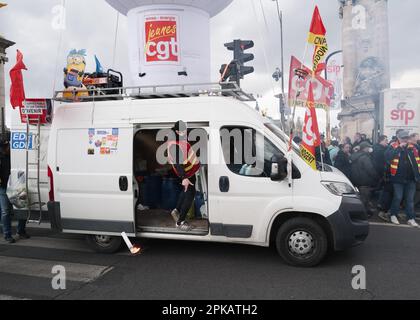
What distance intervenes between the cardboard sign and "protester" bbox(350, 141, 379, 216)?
21.2 ft

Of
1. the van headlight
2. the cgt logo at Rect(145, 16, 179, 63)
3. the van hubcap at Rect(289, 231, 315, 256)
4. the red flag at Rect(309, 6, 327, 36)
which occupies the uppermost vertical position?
the cgt logo at Rect(145, 16, 179, 63)

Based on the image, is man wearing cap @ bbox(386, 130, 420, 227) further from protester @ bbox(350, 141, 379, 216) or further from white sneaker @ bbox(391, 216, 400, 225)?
protester @ bbox(350, 141, 379, 216)

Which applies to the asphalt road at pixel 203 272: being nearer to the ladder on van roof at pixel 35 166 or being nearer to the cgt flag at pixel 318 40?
the ladder on van roof at pixel 35 166

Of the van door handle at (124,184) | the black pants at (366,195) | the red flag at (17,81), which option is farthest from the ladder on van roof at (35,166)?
the black pants at (366,195)

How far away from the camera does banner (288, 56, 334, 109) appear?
5.74m

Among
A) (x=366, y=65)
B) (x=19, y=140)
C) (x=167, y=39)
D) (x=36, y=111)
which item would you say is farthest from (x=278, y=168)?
(x=366, y=65)

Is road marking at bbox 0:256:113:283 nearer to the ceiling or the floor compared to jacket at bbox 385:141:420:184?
nearer to the floor

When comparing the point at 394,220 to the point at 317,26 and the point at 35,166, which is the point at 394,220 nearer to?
the point at 317,26

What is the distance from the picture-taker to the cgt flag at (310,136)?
5.28 meters

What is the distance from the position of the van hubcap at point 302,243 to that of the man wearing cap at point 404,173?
11.7 feet

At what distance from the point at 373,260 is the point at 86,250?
14.9ft

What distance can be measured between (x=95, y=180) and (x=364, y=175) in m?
5.80

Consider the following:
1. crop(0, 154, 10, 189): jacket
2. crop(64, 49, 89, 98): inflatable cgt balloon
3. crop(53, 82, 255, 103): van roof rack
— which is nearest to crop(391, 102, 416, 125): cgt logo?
crop(53, 82, 255, 103): van roof rack

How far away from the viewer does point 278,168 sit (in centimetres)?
497
